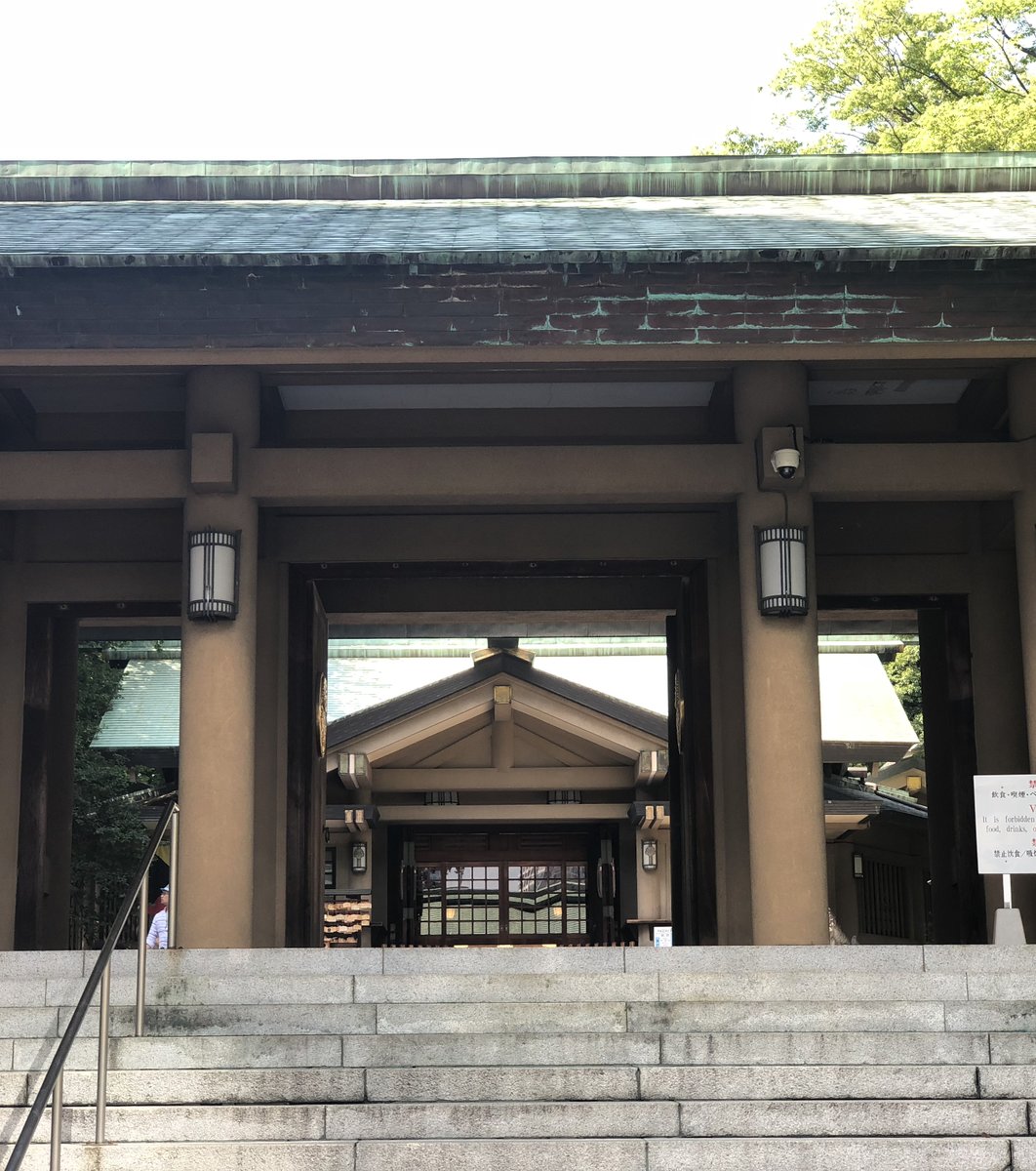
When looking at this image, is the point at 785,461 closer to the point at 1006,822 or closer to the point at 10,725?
the point at 1006,822

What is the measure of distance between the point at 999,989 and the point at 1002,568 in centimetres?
518

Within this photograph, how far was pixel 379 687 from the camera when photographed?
63.9ft

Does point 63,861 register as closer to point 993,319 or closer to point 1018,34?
point 993,319

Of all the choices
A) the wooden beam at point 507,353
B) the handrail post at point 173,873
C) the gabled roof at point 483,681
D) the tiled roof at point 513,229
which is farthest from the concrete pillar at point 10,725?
the gabled roof at point 483,681

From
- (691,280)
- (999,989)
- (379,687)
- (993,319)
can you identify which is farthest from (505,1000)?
(379,687)

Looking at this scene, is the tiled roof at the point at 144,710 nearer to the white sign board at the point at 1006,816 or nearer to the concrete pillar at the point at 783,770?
the concrete pillar at the point at 783,770

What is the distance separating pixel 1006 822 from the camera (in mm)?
8477

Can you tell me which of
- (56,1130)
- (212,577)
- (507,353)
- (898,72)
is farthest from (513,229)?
(898,72)

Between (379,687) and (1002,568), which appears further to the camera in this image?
(379,687)

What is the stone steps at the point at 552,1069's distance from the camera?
5.57m

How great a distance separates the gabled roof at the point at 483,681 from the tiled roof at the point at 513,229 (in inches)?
263

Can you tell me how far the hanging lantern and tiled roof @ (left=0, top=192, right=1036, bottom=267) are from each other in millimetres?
1760

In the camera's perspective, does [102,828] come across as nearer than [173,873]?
No

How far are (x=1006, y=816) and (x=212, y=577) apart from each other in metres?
4.73
